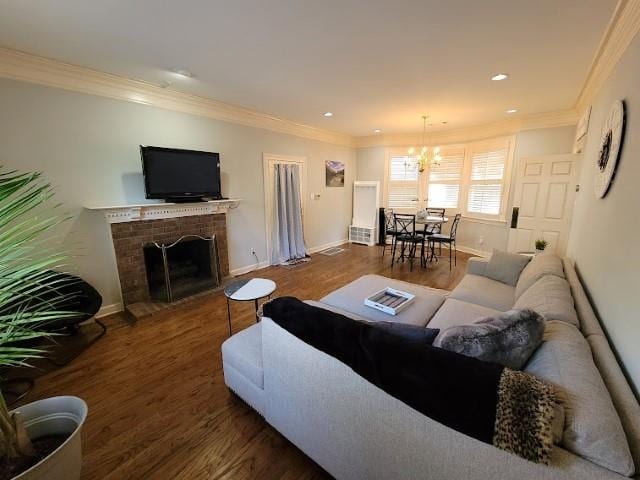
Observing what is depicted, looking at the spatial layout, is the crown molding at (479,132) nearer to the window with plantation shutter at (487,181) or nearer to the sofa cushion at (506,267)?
the window with plantation shutter at (487,181)

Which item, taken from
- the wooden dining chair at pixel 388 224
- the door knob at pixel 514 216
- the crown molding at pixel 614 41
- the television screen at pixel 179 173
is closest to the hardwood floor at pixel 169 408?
the television screen at pixel 179 173

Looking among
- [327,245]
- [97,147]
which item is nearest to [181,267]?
A: [97,147]

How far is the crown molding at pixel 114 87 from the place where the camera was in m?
2.37

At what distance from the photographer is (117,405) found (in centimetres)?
184

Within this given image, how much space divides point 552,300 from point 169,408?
260 cm

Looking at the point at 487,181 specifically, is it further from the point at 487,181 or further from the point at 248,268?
the point at 248,268

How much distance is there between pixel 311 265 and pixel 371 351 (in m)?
3.82

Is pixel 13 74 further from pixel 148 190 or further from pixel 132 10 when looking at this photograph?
pixel 132 10

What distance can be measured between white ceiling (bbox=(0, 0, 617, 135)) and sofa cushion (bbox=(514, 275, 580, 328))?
6.10 feet

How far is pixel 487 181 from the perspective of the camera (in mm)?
5281

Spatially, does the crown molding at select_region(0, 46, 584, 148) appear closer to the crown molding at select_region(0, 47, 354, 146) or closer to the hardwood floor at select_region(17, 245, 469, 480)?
the crown molding at select_region(0, 47, 354, 146)

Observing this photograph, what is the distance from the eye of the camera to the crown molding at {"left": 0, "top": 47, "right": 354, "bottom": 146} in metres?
2.37

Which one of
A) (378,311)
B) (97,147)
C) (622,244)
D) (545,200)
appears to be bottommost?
(378,311)

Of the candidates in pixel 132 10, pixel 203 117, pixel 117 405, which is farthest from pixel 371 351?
pixel 203 117
